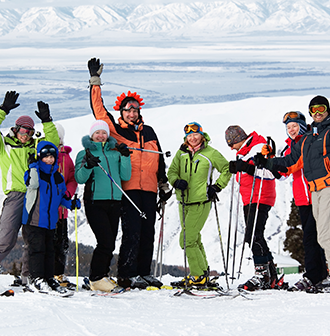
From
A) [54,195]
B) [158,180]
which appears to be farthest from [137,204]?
[54,195]

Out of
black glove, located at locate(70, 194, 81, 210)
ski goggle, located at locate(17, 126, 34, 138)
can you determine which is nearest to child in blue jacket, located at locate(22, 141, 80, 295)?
black glove, located at locate(70, 194, 81, 210)

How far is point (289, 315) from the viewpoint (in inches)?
173

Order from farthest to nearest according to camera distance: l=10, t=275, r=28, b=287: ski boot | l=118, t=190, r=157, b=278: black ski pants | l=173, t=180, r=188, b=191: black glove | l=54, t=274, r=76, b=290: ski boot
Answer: l=54, t=274, r=76, b=290: ski boot → l=10, t=275, r=28, b=287: ski boot → l=173, t=180, r=188, b=191: black glove → l=118, t=190, r=157, b=278: black ski pants

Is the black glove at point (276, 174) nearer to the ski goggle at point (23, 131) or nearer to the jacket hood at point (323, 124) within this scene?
the jacket hood at point (323, 124)

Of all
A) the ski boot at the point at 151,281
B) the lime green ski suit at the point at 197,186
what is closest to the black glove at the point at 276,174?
the lime green ski suit at the point at 197,186

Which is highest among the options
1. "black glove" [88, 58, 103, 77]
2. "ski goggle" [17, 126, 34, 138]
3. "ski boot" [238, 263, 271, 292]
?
"black glove" [88, 58, 103, 77]

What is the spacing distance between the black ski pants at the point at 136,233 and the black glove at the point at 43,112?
1.36 m

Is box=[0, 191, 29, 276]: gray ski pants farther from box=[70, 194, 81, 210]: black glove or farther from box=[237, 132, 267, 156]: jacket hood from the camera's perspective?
box=[237, 132, 267, 156]: jacket hood

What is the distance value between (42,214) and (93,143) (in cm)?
106

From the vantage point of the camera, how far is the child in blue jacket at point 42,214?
5.37 m

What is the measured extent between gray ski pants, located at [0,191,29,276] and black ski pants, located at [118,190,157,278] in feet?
3.92

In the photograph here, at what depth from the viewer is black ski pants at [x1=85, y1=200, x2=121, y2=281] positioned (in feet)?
18.9

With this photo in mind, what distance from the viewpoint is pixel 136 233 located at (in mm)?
6062

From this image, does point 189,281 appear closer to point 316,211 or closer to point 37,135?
point 316,211
